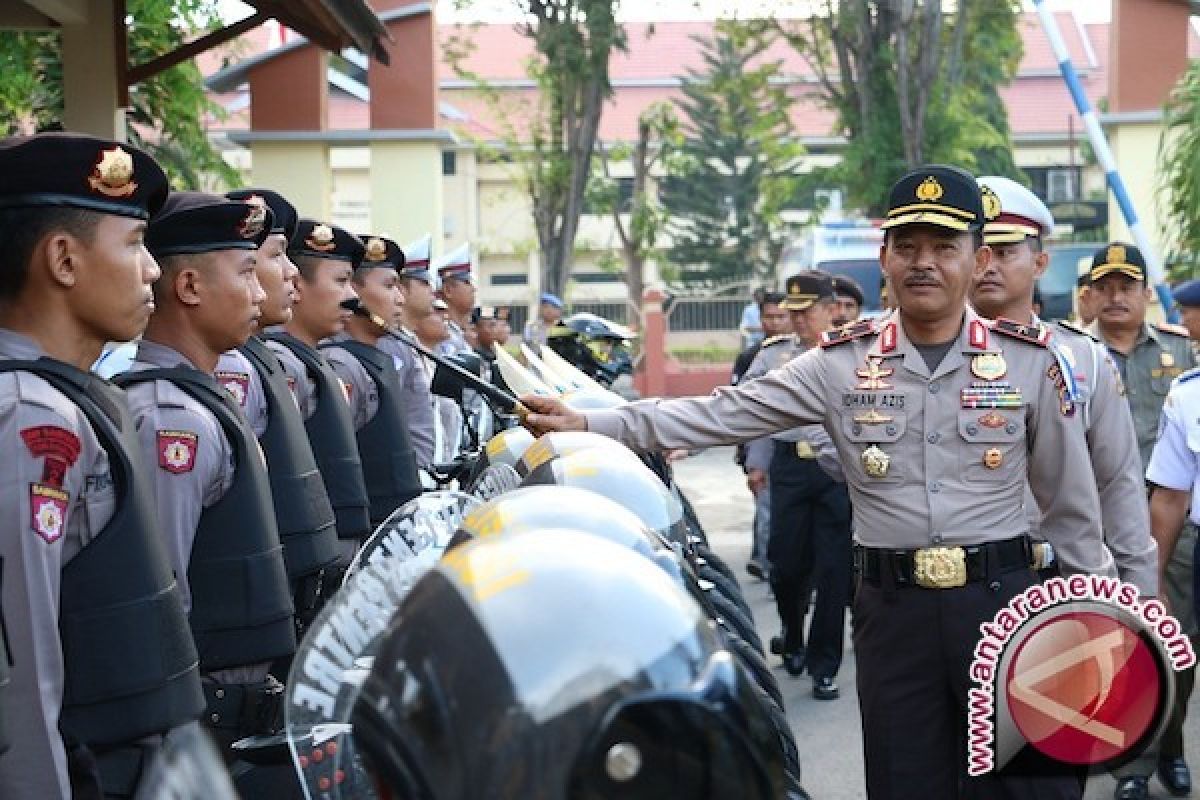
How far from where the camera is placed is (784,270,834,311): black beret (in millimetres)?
9242

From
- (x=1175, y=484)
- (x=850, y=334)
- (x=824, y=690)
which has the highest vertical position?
(x=850, y=334)

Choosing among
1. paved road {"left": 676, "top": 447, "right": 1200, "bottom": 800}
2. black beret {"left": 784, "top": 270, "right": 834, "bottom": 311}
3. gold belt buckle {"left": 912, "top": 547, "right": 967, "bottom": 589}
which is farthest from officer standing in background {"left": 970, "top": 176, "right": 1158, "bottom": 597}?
black beret {"left": 784, "top": 270, "right": 834, "bottom": 311}

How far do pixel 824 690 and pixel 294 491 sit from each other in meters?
4.44

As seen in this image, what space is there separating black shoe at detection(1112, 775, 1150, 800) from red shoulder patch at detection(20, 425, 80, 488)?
187 inches

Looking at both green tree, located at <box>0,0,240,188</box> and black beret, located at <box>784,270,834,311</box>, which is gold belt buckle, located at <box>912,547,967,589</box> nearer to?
black beret, located at <box>784,270,834,311</box>

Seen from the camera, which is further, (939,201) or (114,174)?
(939,201)

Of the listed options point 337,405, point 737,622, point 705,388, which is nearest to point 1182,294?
point 737,622

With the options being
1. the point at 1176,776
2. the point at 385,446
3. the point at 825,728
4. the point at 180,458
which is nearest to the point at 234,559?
the point at 180,458

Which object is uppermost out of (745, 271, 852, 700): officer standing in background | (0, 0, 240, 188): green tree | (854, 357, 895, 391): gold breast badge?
(0, 0, 240, 188): green tree

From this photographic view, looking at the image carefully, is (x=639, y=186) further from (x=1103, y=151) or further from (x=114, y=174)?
(x=114, y=174)

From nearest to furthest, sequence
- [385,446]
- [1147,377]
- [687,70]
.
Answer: [385,446] < [1147,377] < [687,70]

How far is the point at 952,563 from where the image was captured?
4227mm

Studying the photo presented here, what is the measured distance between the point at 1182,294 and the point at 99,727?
229 inches

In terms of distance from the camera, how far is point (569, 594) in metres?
1.84
